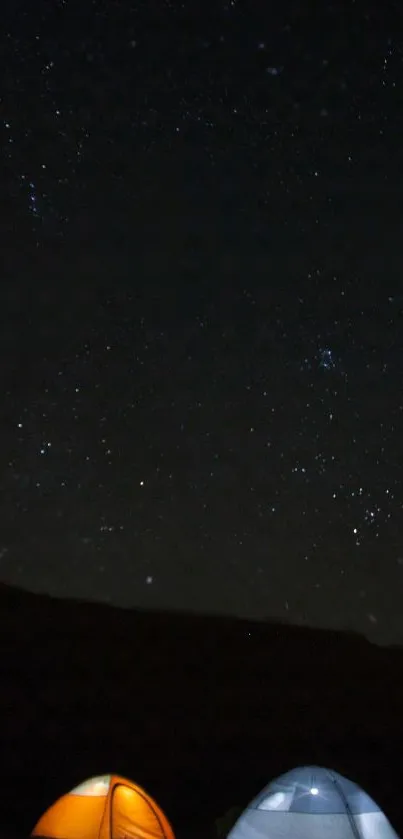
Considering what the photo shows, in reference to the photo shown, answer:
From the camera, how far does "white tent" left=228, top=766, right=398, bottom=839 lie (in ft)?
14.0

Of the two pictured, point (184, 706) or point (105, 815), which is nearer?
point (105, 815)

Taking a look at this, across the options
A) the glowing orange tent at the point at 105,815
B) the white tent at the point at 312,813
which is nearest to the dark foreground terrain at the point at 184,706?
the glowing orange tent at the point at 105,815

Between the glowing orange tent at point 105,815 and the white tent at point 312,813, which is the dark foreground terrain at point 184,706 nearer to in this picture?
the glowing orange tent at point 105,815

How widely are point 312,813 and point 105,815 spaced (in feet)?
2.92

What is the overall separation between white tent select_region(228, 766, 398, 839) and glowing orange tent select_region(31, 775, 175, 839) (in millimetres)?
380

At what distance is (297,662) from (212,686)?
4.41ft

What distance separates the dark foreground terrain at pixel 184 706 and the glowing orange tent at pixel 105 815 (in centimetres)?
329

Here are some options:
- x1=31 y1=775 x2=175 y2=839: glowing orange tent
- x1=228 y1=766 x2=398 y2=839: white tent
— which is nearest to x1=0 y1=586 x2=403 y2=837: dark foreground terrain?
x1=31 y1=775 x2=175 y2=839: glowing orange tent

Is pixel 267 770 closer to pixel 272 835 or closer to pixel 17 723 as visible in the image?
pixel 17 723

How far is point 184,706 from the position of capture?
12875 millimetres

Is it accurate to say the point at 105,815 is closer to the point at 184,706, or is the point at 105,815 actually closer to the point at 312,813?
the point at 312,813

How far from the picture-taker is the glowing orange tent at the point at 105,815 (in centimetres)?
434

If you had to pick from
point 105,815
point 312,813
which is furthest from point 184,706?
point 312,813

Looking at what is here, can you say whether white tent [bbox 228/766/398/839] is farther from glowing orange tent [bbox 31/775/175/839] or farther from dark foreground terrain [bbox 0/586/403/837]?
dark foreground terrain [bbox 0/586/403/837]
